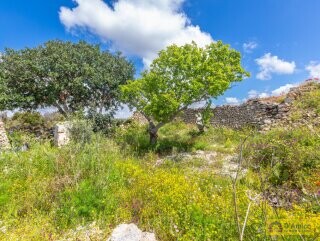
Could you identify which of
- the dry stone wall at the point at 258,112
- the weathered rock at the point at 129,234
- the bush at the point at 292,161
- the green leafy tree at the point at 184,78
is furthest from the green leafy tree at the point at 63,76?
the weathered rock at the point at 129,234

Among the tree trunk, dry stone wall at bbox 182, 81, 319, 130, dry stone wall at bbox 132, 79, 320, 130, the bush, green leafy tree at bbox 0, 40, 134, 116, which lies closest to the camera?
the bush

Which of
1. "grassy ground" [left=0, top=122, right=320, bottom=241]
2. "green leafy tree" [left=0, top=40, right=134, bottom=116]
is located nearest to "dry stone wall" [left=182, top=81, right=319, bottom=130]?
"grassy ground" [left=0, top=122, right=320, bottom=241]

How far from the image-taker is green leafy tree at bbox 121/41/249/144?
12508 mm

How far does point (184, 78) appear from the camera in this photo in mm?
13102

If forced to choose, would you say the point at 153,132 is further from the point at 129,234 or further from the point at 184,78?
the point at 129,234

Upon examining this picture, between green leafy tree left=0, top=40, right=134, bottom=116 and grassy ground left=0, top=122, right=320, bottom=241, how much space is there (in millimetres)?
10174

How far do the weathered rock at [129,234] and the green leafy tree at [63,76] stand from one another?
13185 millimetres

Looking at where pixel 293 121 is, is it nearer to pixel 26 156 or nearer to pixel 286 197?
pixel 286 197

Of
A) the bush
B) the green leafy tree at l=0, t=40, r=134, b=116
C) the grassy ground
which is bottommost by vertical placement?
the grassy ground

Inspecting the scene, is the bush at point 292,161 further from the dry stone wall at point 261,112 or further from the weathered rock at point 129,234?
the dry stone wall at point 261,112

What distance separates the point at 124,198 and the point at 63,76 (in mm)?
13881

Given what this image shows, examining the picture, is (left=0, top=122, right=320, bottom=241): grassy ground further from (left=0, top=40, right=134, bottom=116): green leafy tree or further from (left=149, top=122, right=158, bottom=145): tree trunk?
(left=0, top=40, right=134, bottom=116): green leafy tree

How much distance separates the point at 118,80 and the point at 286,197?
14.8m

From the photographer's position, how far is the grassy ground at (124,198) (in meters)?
4.88
